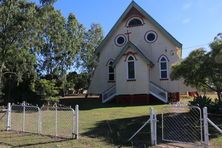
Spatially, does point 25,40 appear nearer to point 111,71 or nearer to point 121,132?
point 111,71

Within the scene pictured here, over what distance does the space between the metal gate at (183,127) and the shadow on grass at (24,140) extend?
4.25 m

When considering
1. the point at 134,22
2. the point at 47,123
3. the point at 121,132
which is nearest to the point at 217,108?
the point at 121,132

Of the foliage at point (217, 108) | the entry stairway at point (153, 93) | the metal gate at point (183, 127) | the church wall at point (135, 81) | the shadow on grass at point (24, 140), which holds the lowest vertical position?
the shadow on grass at point (24, 140)

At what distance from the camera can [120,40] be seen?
3747cm

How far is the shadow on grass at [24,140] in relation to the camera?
13.9 metres

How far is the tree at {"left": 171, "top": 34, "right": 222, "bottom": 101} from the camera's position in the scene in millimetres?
18859

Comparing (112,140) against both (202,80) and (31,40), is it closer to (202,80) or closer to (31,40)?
(202,80)

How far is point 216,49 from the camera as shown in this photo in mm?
18781

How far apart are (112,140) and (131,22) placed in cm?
2393

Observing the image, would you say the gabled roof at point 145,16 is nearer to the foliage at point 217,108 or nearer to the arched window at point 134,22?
the arched window at point 134,22

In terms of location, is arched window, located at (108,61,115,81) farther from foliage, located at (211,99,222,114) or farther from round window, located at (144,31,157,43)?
foliage, located at (211,99,222,114)

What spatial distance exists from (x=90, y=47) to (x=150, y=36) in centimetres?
2414

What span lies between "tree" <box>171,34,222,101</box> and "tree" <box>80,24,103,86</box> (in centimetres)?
3642

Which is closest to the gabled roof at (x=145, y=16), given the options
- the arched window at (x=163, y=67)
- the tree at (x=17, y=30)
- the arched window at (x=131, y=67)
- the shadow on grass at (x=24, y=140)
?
the arched window at (x=163, y=67)
